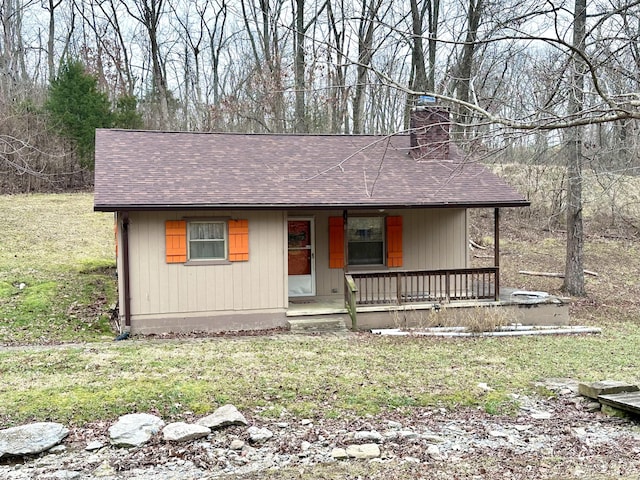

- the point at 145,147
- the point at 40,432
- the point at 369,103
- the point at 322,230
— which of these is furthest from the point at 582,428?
the point at 369,103

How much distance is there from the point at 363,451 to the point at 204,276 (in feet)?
22.2

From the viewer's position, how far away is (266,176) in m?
12.4

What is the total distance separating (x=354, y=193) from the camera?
39.8 feet

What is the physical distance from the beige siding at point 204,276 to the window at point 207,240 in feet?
0.69

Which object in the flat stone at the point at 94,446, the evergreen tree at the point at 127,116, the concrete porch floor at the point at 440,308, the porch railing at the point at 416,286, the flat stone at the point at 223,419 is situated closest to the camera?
the flat stone at the point at 94,446

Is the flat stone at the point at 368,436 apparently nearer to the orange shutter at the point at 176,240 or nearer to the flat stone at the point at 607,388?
the flat stone at the point at 607,388

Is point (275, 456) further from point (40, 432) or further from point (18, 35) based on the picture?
point (18, 35)

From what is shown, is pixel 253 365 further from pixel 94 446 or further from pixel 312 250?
pixel 312 250

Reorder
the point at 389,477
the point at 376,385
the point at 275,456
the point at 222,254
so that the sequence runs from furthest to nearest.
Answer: the point at 222,254 → the point at 376,385 → the point at 275,456 → the point at 389,477

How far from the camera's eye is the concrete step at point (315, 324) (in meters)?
11.5

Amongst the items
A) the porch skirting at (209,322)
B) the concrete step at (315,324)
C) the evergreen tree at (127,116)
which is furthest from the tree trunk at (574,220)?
the evergreen tree at (127,116)

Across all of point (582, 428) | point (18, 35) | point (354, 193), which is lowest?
point (582, 428)

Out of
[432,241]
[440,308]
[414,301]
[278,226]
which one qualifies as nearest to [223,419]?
[278,226]

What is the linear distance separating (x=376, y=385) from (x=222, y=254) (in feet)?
17.3
